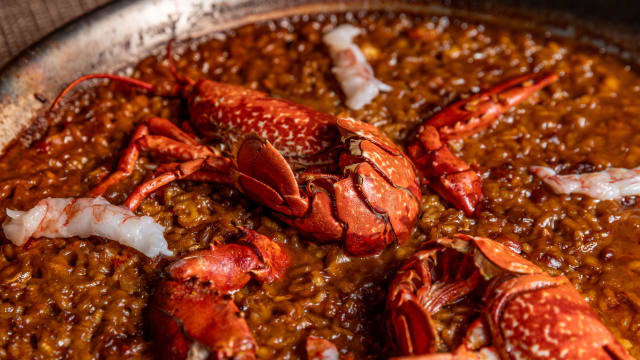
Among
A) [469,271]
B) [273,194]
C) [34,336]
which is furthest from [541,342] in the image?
[34,336]

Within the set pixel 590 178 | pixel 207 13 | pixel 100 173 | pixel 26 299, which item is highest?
pixel 207 13

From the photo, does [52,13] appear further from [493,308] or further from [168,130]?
[493,308]

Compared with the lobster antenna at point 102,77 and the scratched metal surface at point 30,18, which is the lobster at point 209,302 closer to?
the lobster antenna at point 102,77

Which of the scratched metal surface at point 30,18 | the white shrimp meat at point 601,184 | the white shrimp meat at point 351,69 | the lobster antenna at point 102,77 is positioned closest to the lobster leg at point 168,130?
the lobster antenna at point 102,77

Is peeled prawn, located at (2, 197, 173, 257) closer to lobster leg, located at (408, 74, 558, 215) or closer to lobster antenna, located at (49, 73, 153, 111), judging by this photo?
lobster antenna, located at (49, 73, 153, 111)

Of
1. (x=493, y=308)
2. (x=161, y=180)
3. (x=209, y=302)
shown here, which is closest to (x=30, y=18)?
(x=161, y=180)

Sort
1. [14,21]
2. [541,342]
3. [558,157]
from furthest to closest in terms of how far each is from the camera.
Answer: [14,21], [558,157], [541,342]

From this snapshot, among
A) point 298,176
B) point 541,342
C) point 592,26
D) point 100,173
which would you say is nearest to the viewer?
point 541,342

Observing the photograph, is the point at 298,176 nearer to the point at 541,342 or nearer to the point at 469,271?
the point at 469,271

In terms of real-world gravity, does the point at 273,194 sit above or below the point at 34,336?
above
